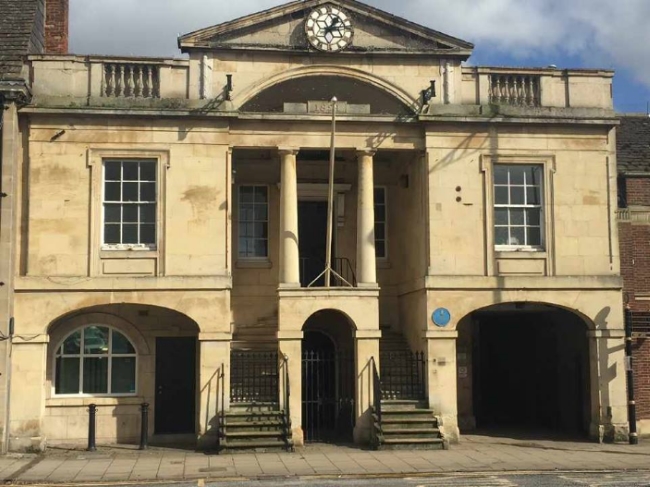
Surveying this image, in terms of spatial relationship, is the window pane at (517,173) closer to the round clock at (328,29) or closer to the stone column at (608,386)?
the stone column at (608,386)

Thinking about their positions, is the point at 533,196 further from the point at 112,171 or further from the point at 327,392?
the point at 112,171

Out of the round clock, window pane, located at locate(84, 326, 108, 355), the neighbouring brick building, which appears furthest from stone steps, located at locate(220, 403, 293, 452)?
the neighbouring brick building

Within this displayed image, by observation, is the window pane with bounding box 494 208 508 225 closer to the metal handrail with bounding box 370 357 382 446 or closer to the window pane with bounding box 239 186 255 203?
the metal handrail with bounding box 370 357 382 446

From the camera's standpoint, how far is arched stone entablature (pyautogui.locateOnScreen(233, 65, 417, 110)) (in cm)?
1972

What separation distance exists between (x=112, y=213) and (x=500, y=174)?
865 centimetres

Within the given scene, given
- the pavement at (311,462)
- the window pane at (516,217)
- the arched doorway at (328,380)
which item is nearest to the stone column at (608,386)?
the pavement at (311,462)

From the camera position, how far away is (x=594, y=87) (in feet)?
67.7

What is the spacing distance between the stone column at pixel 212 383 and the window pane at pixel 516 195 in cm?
706

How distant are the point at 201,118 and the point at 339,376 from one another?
6.93 metres

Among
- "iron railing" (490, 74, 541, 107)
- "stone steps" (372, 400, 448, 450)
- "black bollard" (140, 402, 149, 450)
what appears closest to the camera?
"stone steps" (372, 400, 448, 450)

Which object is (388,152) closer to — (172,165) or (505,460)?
(172,165)

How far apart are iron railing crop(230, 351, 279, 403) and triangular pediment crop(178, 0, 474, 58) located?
6.80m

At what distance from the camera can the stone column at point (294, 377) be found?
1873 cm

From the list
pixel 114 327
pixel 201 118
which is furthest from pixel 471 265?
pixel 114 327
